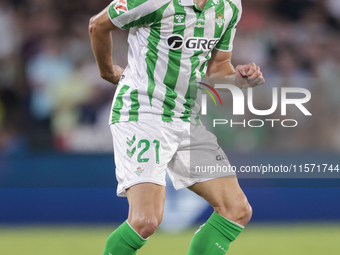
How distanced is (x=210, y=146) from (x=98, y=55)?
750 mm

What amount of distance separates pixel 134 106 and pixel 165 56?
11.5 inches

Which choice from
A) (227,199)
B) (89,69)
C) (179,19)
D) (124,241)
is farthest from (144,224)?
(89,69)

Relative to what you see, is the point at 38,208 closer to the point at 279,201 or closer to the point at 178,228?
the point at 178,228

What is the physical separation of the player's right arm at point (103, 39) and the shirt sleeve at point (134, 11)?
0.05 meters

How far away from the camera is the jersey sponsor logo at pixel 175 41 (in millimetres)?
2193

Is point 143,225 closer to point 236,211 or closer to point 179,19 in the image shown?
point 236,211

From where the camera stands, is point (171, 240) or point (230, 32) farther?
point (171, 240)

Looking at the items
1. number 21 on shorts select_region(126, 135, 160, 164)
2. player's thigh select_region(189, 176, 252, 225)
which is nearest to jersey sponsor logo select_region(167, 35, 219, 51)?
number 21 on shorts select_region(126, 135, 160, 164)

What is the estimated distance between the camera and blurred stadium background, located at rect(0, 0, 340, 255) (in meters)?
3.64

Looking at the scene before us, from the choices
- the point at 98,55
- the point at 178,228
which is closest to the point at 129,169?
the point at 98,55

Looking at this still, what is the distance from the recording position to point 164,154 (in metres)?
2.16

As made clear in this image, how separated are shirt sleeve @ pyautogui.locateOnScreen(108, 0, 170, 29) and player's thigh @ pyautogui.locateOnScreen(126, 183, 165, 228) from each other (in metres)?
0.78

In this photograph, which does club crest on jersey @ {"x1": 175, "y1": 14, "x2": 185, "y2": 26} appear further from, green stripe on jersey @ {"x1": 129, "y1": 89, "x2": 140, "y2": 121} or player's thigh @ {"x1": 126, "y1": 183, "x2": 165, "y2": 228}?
player's thigh @ {"x1": 126, "y1": 183, "x2": 165, "y2": 228}

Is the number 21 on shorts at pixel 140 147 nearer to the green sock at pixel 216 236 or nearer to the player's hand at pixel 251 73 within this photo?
the green sock at pixel 216 236
